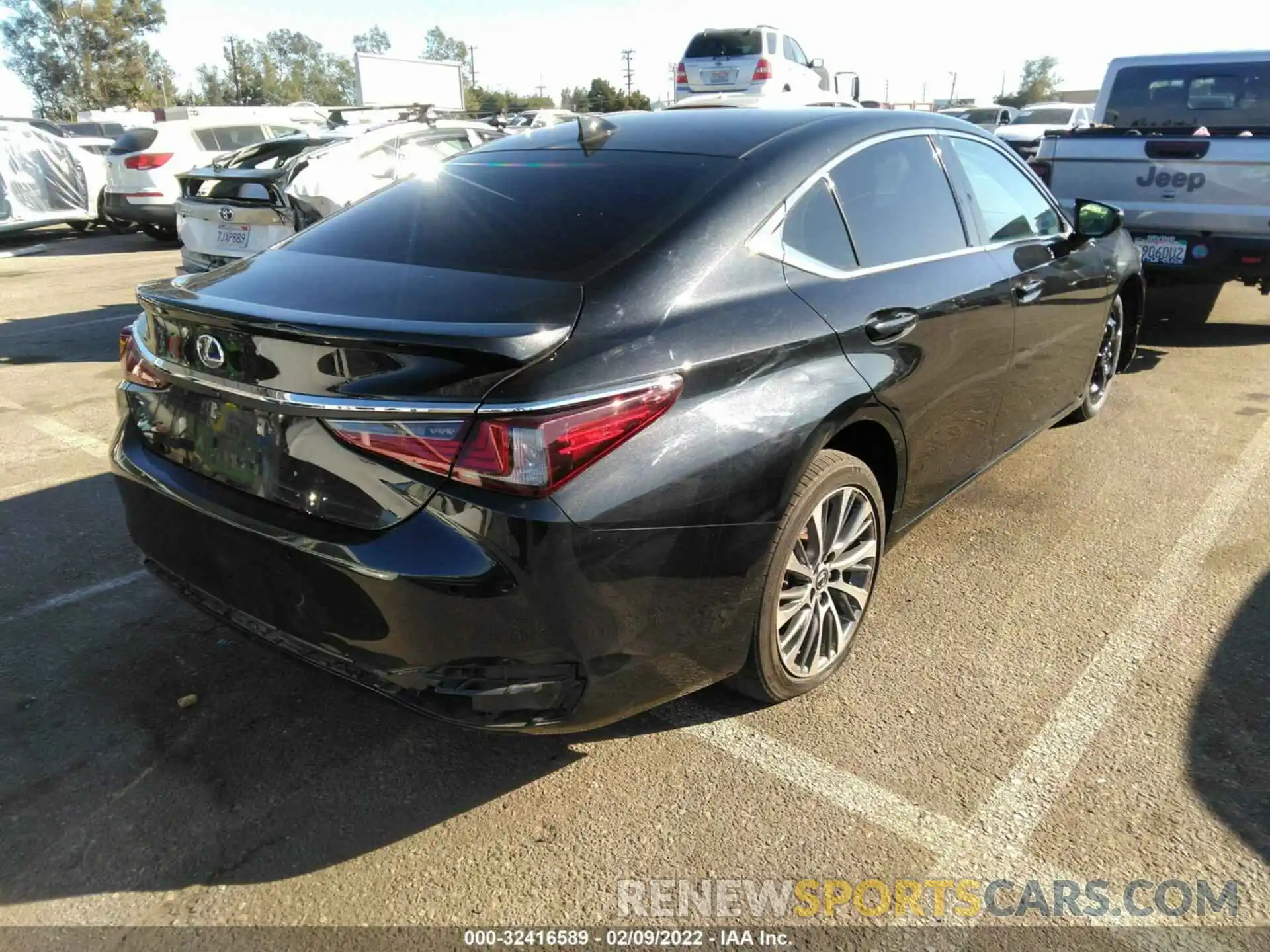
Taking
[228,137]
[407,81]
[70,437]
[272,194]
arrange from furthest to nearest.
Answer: [407,81]
[228,137]
[272,194]
[70,437]

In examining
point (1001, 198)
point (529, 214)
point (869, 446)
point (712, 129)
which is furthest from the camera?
point (1001, 198)

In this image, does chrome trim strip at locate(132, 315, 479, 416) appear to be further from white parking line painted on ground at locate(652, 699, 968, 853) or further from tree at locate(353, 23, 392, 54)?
tree at locate(353, 23, 392, 54)

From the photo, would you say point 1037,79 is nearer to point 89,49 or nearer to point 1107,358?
point 89,49

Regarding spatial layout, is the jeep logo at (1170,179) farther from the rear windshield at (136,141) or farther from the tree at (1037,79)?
the tree at (1037,79)

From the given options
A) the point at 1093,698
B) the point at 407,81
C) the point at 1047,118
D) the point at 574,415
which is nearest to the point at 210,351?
the point at 574,415

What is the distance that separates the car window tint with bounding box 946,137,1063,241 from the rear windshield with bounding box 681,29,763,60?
42.1 ft

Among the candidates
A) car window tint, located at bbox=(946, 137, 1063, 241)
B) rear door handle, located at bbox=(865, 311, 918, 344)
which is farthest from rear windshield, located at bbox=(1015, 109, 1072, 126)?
rear door handle, located at bbox=(865, 311, 918, 344)

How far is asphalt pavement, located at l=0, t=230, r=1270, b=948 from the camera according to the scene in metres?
2.20

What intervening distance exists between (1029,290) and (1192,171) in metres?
3.88

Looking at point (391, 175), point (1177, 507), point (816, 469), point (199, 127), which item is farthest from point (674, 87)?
point (816, 469)

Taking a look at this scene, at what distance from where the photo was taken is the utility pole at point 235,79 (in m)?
75.5

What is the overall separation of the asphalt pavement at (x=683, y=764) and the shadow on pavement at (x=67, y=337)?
12.7 ft

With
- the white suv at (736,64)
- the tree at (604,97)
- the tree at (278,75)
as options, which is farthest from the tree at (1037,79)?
the white suv at (736,64)

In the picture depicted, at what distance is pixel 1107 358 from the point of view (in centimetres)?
527
